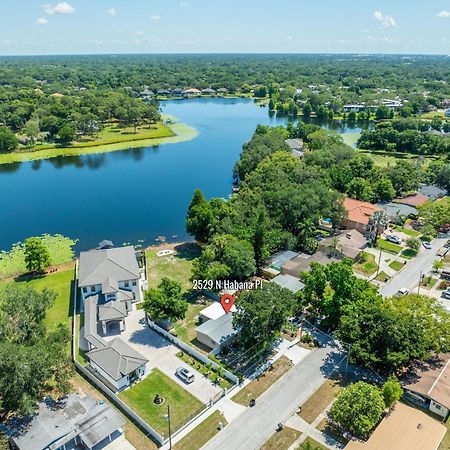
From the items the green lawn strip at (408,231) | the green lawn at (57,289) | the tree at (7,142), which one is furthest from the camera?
the tree at (7,142)

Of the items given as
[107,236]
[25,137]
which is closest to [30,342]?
[107,236]

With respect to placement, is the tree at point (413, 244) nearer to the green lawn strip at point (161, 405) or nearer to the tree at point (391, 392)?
the tree at point (391, 392)

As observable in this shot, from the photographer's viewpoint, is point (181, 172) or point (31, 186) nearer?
point (31, 186)

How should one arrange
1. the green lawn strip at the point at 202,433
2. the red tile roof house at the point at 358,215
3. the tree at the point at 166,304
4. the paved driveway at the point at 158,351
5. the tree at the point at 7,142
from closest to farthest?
the green lawn strip at the point at 202,433 → the paved driveway at the point at 158,351 → the tree at the point at 166,304 → the red tile roof house at the point at 358,215 → the tree at the point at 7,142

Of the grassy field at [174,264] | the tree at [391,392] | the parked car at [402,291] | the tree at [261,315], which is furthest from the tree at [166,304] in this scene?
the parked car at [402,291]

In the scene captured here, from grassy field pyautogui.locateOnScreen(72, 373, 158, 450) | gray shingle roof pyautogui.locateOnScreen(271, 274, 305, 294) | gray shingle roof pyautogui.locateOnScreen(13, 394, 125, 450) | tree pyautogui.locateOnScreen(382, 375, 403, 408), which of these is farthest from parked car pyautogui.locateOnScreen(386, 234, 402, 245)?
gray shingle roof pyautogui.locateOnScreen(13, 394, 125, 450)

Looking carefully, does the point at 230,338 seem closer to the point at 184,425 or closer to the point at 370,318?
the point at 184,425
